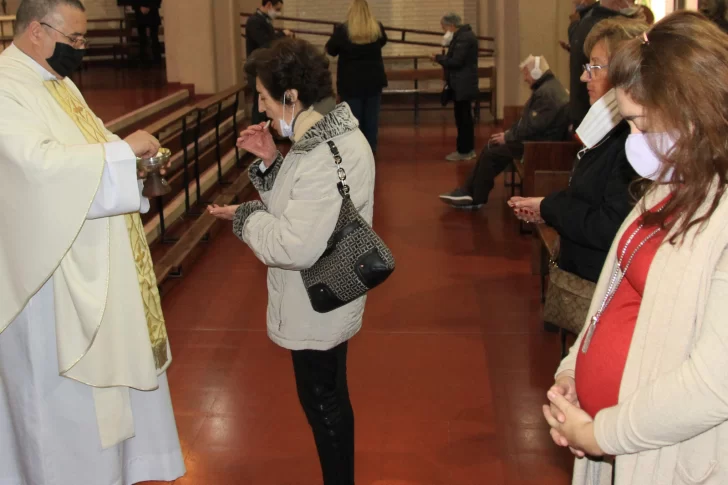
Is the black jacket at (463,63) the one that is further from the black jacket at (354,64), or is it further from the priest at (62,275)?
the priest at (62,275)

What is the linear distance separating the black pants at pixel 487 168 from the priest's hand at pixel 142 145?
15.6 feet

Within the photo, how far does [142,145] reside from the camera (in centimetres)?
251

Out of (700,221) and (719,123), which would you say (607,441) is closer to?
(700,221)

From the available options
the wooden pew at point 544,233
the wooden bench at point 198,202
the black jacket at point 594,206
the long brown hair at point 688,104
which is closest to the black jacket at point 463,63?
the wooden bench at point 198,202

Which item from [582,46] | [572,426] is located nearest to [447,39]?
[582,46]

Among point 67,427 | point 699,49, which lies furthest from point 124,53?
point 699,49

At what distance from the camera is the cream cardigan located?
139 centimetres

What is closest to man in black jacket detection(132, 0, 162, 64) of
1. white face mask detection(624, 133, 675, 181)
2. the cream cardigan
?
white face mask detection(624, 133, 675, 181)

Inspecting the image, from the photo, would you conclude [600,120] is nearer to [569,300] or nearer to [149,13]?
[569,300]

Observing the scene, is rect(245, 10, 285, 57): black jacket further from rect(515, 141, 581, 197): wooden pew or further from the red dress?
the red dress

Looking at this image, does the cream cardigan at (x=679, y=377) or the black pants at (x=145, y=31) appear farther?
the black pants at (x=145, y=31)

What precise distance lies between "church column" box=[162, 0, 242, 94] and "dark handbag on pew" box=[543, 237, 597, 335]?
354 inches

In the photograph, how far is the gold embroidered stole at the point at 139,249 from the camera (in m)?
2.69

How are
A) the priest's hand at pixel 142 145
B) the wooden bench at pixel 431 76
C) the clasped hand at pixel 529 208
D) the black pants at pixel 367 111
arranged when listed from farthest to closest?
the wooden bench at pixel 431 76
the black pants at pixel 367 111
the clasped hand at pixel 529 208
the priest's hand at pixel 142 145
